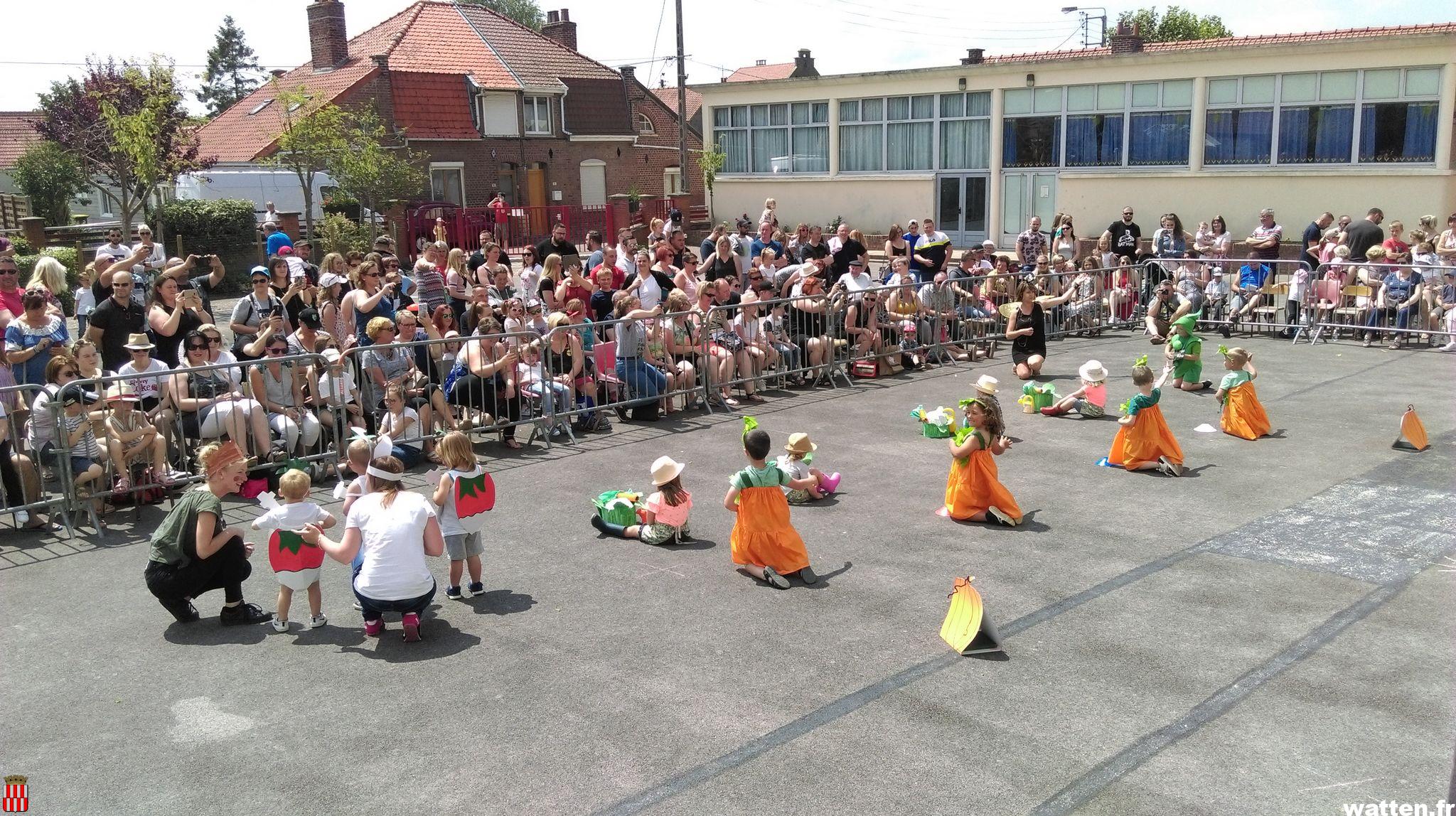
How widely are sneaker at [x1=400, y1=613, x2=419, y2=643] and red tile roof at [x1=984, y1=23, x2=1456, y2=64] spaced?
85.4ft

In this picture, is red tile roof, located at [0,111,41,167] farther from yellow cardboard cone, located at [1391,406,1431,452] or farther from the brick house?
yellow cardboard cone, located at [1391,406,1431,452]

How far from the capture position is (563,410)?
12484 mm

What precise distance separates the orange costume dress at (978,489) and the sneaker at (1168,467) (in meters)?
2.07

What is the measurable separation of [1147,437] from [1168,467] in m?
0.33

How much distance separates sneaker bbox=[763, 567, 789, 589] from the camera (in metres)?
7.94

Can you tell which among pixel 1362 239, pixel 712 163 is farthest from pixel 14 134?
pixel 1362 239

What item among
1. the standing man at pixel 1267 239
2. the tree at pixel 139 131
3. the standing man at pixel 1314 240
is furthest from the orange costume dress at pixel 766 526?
the tree at pixel 139 131

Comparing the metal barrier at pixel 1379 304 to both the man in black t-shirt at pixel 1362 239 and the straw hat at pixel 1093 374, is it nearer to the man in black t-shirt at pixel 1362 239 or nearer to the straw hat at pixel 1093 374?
the man in black t-shirt at pixel 1362 239

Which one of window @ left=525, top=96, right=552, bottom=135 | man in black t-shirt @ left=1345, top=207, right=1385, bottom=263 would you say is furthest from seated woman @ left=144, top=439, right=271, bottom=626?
window @ left=525, top=96, right=552, bottom=135

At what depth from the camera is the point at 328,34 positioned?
4362 cm

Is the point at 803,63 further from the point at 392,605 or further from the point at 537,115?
the point at 392,605

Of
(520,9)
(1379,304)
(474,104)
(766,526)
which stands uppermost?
(520,9)

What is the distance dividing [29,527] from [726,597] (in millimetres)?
5988

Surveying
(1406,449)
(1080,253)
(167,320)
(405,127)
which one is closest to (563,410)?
(167,320)
